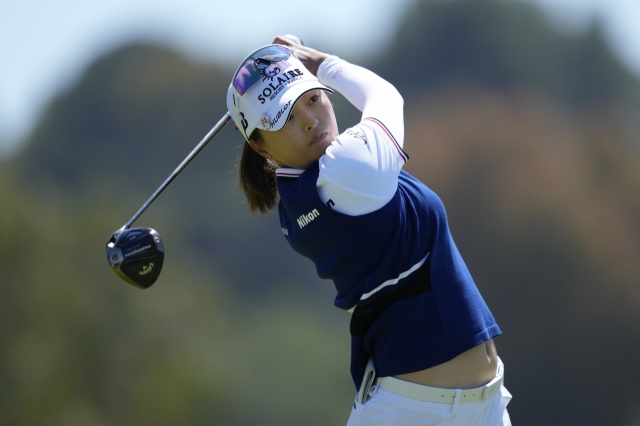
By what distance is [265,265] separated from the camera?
13.5 m

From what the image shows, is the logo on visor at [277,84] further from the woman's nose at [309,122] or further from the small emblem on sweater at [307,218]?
the small emblem on sweater at [307,218]

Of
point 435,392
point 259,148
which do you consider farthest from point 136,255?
point 435,392

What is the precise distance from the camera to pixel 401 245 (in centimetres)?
222

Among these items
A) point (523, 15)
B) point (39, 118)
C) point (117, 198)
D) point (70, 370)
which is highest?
point (523, 15)

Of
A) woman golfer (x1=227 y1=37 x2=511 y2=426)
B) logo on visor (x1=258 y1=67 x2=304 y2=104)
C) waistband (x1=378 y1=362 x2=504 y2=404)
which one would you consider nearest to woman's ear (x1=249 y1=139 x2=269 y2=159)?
woman golfer (x1=227 y1=37 x2=511 y2=426)

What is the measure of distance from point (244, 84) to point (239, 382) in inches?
387

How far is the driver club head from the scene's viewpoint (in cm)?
275

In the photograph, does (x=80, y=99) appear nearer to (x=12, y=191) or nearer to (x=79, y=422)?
(x=12, y=191)

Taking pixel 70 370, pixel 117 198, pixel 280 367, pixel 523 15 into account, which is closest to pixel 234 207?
pixel 117 198

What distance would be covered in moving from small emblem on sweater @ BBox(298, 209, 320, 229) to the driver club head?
0.74 metres

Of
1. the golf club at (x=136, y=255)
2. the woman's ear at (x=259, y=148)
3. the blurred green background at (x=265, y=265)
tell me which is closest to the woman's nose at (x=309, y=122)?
the woman's ear at (x=259, y=148)

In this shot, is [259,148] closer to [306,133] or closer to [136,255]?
[306,133]

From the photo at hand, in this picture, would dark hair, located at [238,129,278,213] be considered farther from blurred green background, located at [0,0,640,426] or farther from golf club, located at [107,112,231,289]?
blurred green background, located at [0,0,640,426]

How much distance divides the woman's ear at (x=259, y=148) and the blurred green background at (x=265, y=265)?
8023mm
